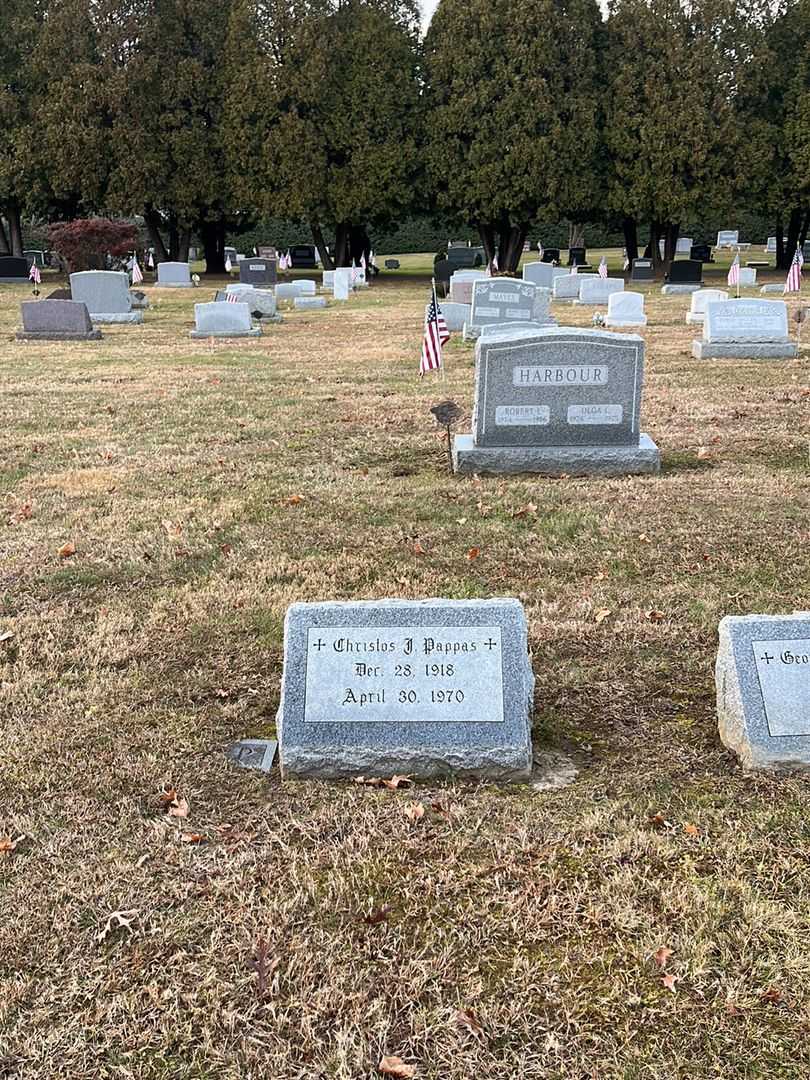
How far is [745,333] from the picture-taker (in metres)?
14.8

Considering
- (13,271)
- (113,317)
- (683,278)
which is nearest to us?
(113,317)

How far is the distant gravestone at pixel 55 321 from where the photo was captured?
17797 mm

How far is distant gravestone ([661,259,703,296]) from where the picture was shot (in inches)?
1155

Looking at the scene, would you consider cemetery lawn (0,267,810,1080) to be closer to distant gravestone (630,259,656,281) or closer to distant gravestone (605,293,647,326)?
distant gravestone (605,293,647,326)

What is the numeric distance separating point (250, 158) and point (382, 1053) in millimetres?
36942

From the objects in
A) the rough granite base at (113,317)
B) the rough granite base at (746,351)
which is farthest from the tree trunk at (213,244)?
the rough granite base at (746,351)

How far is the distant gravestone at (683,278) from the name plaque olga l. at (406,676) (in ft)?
91.8

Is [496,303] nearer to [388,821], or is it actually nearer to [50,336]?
[50,336]

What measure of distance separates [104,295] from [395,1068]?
67.3ft

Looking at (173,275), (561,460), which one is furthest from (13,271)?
(561,460)

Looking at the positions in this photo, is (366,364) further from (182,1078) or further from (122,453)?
(182,1078)

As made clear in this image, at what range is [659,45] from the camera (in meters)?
34.0

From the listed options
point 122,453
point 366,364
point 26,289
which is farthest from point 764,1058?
point 26,289

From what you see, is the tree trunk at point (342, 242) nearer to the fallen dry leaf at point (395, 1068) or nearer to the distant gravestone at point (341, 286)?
the distant gravestone at point (341, 286)
